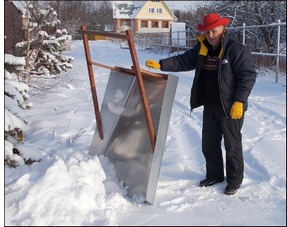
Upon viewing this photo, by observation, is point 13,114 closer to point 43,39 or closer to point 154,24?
point 43,39

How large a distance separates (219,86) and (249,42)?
10239 mm

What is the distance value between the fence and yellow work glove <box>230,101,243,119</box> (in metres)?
6.12

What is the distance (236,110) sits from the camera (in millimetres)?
3053

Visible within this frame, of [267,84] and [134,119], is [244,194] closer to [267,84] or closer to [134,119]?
[134,119]

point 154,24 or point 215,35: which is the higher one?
point 154,24

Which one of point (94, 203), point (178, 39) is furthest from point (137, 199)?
point (178, 39)

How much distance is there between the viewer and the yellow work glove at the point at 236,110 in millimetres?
3042

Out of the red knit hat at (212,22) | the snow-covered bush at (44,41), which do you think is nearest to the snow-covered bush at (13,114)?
the red knit hat at (212,22)

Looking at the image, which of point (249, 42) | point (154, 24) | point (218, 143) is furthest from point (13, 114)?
point (154, 24)

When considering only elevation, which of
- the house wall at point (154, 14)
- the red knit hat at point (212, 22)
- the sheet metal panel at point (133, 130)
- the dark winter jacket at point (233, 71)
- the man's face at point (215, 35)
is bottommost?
the sheet metal panel at point (133, 130)

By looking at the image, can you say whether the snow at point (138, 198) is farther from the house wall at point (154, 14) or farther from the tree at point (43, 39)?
the house wall at point (154, 14)

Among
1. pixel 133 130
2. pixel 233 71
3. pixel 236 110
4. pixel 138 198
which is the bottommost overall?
pixel 138 198

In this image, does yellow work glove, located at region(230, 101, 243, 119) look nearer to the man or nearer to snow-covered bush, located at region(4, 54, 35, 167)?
the man

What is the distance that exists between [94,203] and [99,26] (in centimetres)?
336
